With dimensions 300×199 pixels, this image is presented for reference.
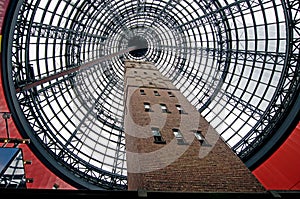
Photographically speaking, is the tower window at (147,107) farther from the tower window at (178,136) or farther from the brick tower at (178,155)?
the tower window at (178,136)

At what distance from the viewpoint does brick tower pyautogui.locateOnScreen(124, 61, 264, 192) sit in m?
13.1

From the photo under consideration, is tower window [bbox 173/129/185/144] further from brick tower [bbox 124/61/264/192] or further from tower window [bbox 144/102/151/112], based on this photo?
tower window [bbox 144/102/151/112]

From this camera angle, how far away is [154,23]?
49.9 m

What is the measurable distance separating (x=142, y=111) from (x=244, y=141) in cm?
1091

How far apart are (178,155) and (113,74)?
1307 inches

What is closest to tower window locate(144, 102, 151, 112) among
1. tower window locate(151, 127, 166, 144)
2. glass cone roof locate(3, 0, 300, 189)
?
tower window locate(151, 127, 166, 144)

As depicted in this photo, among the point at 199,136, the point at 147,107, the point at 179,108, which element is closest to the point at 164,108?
the point at 147,107

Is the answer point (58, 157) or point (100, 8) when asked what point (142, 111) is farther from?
point (100, 8)

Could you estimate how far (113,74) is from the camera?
1859 inches

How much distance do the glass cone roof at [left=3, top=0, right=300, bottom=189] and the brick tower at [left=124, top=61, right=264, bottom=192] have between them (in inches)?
295

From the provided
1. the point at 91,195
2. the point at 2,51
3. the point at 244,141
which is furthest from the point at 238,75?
the point at 91,195

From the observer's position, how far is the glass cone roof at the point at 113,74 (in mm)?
21266

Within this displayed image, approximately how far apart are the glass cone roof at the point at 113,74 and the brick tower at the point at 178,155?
24.6 feet

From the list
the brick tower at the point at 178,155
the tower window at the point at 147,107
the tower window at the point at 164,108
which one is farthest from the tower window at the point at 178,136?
the tower window at the point at 147,107
